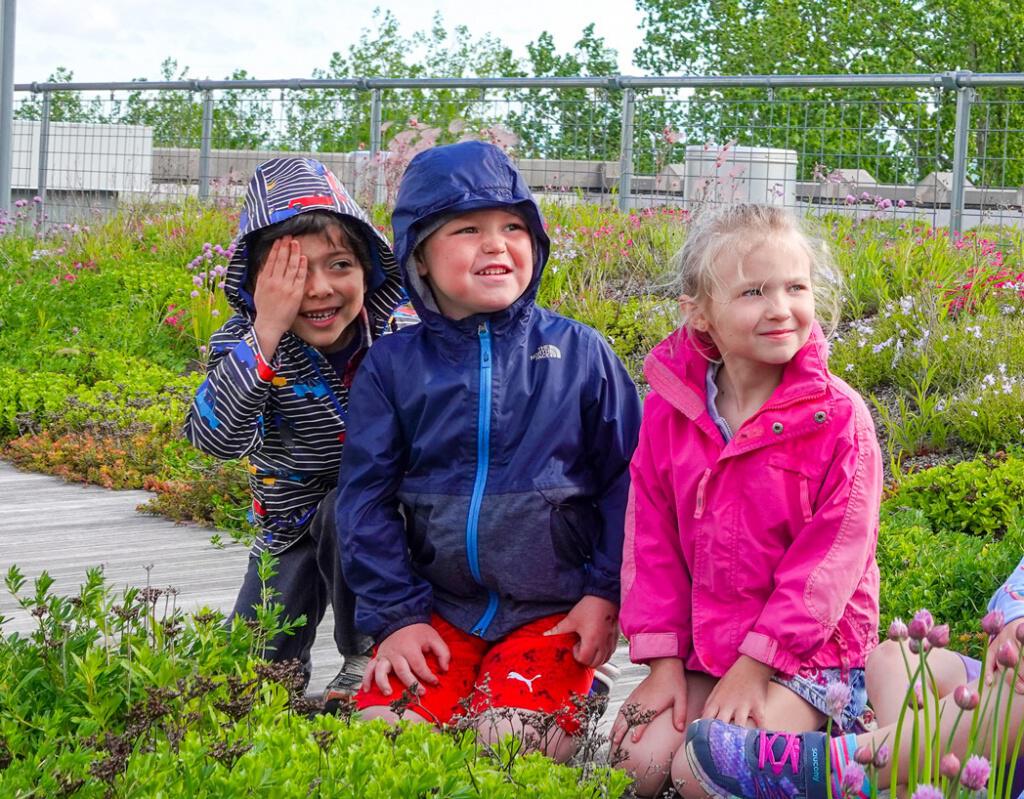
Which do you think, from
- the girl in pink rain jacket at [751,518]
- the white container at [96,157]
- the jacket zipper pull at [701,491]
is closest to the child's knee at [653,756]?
the girl in pink rain jacket at [751,518]

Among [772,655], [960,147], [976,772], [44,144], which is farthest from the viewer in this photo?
[44,144]

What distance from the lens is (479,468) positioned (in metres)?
3.23

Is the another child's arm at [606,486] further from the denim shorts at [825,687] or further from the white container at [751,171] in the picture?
the white container at [751,171]

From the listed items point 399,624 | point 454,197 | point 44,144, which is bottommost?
point 399,624

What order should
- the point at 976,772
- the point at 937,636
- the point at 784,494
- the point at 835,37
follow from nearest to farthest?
the point at 976,772 → the point at 937,636 → the point at 784,494 → the point at 835,37

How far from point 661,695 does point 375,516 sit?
2.72ft

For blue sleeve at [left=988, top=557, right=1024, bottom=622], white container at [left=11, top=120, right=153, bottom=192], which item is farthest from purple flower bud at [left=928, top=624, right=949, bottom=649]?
white container at [left=11, top=120, right=153, bottom=192]

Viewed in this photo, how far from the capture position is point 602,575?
10.7 feet

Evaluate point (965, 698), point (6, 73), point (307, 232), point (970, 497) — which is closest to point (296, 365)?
point (307, 232)

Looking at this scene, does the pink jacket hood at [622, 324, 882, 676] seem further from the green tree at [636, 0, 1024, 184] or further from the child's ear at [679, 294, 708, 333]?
the green tree at [636, 0, 1024, 184]

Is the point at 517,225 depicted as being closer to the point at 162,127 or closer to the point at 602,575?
the point at 602,575

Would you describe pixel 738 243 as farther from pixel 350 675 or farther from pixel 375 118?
pixel 375 118

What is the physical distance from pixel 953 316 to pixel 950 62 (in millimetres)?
35046

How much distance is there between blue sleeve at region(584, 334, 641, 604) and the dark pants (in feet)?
2.34
